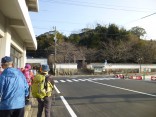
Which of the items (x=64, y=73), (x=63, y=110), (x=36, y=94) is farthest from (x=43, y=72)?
(x=64, y=73)

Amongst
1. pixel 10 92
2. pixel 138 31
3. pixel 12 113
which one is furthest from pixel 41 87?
pixel 138 31

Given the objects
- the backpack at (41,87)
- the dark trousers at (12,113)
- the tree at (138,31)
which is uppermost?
the tree at (138,31)

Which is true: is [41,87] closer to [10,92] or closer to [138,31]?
[10,92]

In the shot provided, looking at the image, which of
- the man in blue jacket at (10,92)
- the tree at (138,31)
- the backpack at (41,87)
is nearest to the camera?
the man in blue jacket at (10,92)

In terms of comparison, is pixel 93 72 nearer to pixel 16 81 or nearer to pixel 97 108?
pixel 97 108

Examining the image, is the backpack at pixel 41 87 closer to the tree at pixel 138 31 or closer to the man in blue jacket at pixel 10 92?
the man in blue jacket at pixel 10 92

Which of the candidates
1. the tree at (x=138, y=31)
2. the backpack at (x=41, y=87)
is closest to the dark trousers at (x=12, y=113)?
the backpack at (x=41, y=87)

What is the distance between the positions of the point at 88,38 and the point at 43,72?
6080 centimetres

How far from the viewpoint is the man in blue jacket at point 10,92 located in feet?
17.1

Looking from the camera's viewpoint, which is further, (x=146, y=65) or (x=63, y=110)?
(x=146, y=65)

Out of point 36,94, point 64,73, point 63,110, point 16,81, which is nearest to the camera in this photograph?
point 16,81

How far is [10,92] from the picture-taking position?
5.23m

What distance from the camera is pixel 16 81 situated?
5305 mm

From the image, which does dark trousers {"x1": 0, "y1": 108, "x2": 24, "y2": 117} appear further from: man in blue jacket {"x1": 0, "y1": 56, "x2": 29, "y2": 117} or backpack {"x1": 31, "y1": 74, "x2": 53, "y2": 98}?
backpack {"x1": 31, "y1": 74, "x2": 53, "y2": 98}
